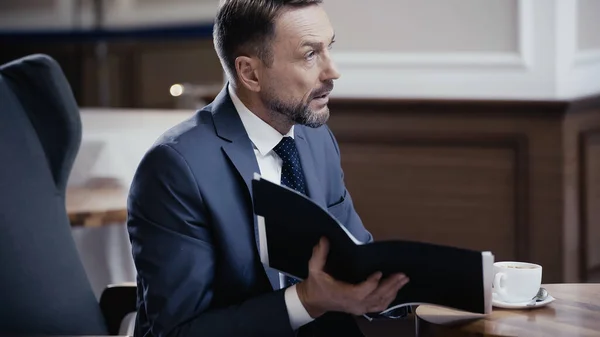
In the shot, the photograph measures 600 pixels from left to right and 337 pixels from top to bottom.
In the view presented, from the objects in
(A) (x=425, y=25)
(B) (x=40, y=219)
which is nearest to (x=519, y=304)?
(B) (x=40, y=219)

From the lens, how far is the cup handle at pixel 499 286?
1.53 meters

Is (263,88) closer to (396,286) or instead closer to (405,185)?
(396,286)

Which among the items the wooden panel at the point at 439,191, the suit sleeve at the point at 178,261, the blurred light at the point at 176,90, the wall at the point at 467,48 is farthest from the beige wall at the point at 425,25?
the blurred light at the point at 176,90

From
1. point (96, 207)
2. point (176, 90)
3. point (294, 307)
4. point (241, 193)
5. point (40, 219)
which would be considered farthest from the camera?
point (176, 90)

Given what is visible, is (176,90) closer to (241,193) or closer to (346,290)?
(241,193)

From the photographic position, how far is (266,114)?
5.62 ft

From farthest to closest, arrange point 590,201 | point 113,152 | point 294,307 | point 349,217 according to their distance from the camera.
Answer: point 113,152, point 590,201, point 349,217, point 294,307

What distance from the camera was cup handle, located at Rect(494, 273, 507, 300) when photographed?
1530mm

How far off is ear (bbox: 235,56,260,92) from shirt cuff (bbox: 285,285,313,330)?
37 cm

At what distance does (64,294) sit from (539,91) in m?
1.67

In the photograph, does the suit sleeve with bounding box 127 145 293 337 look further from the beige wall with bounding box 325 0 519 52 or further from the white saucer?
the beige wall with bounding box 325 0 519 52

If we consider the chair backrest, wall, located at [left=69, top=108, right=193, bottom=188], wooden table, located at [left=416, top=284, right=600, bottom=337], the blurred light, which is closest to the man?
wooden table, located at [left=416, top=284, right=600, bottom=337]

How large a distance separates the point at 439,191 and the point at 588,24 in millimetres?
702

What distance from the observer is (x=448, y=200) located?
3.24 meters
